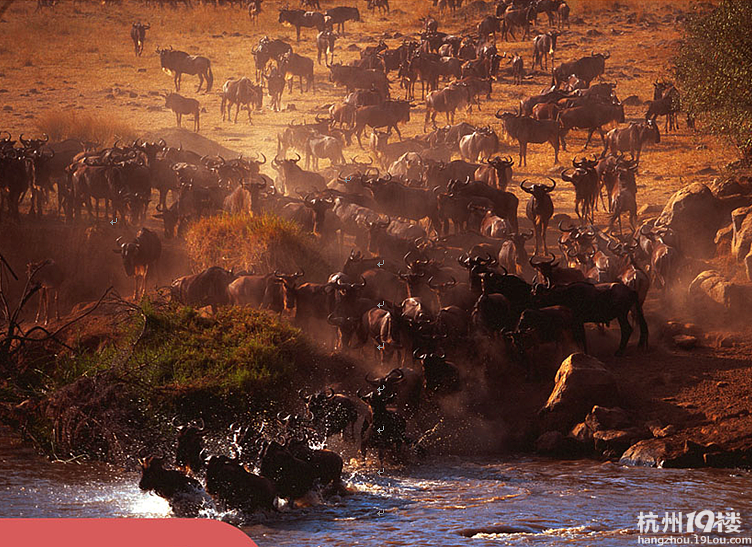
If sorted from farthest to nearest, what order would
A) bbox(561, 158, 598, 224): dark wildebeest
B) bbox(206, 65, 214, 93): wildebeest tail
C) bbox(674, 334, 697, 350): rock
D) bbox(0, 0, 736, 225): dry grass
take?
bbox(206, 65, 214, 93): wildebeest tail < bbox(0, 0, 736, 225): dry grass < bbox(561, 158, 598, 224): dark wildebeest < bbox(674, 334, 697, 350): rock

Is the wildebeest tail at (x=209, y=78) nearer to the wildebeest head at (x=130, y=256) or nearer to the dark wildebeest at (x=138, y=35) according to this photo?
the dark wildebeest at (x=138, y=35)

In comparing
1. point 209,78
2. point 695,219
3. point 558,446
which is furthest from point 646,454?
point 209,78

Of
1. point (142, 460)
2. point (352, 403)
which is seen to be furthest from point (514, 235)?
point (142, 460)

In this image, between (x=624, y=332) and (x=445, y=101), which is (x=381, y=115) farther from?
(x=624, y=332)

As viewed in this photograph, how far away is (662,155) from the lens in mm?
27219

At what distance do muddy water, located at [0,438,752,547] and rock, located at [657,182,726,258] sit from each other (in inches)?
359

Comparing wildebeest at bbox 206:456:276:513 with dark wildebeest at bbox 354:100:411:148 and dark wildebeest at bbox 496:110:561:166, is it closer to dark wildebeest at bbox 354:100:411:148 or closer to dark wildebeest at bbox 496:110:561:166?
dark wildebeest at bbox 496:110:561:166

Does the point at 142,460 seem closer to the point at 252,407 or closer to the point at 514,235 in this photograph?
the point at 252,407

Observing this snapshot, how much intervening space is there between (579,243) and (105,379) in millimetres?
9862

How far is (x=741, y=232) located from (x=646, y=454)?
8.29 meters

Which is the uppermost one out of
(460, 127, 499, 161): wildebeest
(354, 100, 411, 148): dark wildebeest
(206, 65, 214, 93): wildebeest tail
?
(206, 65, 214, 93): wildebeest tail

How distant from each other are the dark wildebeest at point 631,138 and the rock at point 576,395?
48.3 feet

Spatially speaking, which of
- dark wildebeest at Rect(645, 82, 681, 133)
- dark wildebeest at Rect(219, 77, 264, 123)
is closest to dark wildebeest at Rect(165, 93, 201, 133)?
dark wildebeest at Rect(219, 77, 264, 123)

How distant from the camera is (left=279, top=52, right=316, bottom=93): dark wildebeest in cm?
3762
